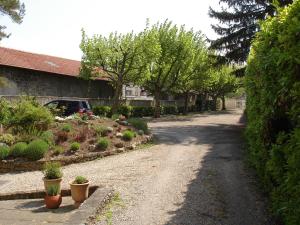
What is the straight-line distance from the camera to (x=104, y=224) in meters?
6.80

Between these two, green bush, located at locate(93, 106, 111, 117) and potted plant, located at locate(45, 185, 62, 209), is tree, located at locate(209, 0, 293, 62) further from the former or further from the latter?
potted plant, located at locate(45, 185, 62, 209)

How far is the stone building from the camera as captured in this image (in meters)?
28.7

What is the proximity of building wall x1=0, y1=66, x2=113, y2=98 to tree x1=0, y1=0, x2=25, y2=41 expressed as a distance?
4.35m

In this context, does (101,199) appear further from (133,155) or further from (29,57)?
(29,57)

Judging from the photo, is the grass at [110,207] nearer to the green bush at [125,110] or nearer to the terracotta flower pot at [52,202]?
the terracotta flower pot at [52,202]

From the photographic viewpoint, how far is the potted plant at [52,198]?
8.13 m

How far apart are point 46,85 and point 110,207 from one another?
2592 cm

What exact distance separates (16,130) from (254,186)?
9809mm

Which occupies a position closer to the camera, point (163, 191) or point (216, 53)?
point (163, 191)

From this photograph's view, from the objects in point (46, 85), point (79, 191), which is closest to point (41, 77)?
point (46, 85)

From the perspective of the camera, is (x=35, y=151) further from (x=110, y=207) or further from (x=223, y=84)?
(x=223, y=84)

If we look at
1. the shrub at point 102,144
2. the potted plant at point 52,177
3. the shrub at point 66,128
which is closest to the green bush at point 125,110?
the shrub at point 66,128

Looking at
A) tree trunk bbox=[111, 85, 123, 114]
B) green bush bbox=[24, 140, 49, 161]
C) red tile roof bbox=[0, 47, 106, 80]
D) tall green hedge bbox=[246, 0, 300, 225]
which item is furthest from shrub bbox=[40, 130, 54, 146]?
red tile roof bbox=[0, 47, 106, 80]

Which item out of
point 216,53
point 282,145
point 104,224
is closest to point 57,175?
point 104,224
